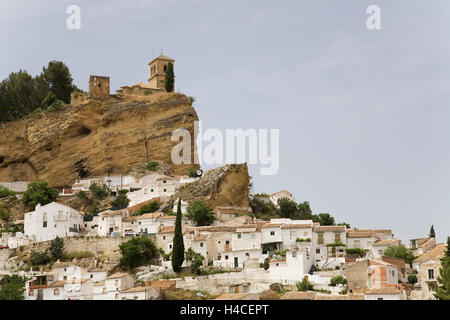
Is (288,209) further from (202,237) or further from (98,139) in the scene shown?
(98,139)

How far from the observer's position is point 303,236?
55688mm

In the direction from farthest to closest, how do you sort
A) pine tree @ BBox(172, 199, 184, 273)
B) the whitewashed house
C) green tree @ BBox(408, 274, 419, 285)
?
the whitewashed house
pine tree @ BBox(172, 199, 184, 273)
green tree @ BBox(408, 274, 419, 285)

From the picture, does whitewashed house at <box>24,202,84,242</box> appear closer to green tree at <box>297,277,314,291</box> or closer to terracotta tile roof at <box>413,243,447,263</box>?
green tree at <box>297,277,314,291</box>

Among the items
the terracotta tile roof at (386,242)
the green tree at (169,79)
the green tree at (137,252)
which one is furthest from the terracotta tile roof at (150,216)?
the green tree at (169,79)

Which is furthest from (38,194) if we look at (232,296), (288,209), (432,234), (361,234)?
(432,234)

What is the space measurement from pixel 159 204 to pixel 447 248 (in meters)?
24.9

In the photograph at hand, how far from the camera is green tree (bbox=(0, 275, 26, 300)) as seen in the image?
5041cm

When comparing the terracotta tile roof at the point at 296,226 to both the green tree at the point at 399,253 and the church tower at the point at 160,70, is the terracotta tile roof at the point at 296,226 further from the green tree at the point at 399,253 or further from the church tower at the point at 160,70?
the church tower at the point at 160,70

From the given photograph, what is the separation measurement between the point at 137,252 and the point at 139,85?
29994mm

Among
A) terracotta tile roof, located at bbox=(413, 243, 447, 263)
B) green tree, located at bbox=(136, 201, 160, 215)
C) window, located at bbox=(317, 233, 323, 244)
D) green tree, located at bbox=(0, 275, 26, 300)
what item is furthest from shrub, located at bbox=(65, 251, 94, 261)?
terracotta tile roof, located at bbox=(413, 243, 447, 263)

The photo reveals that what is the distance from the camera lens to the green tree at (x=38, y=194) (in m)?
68.5

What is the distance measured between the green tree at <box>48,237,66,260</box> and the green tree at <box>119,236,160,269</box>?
4699mm

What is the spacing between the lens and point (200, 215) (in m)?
61.1
